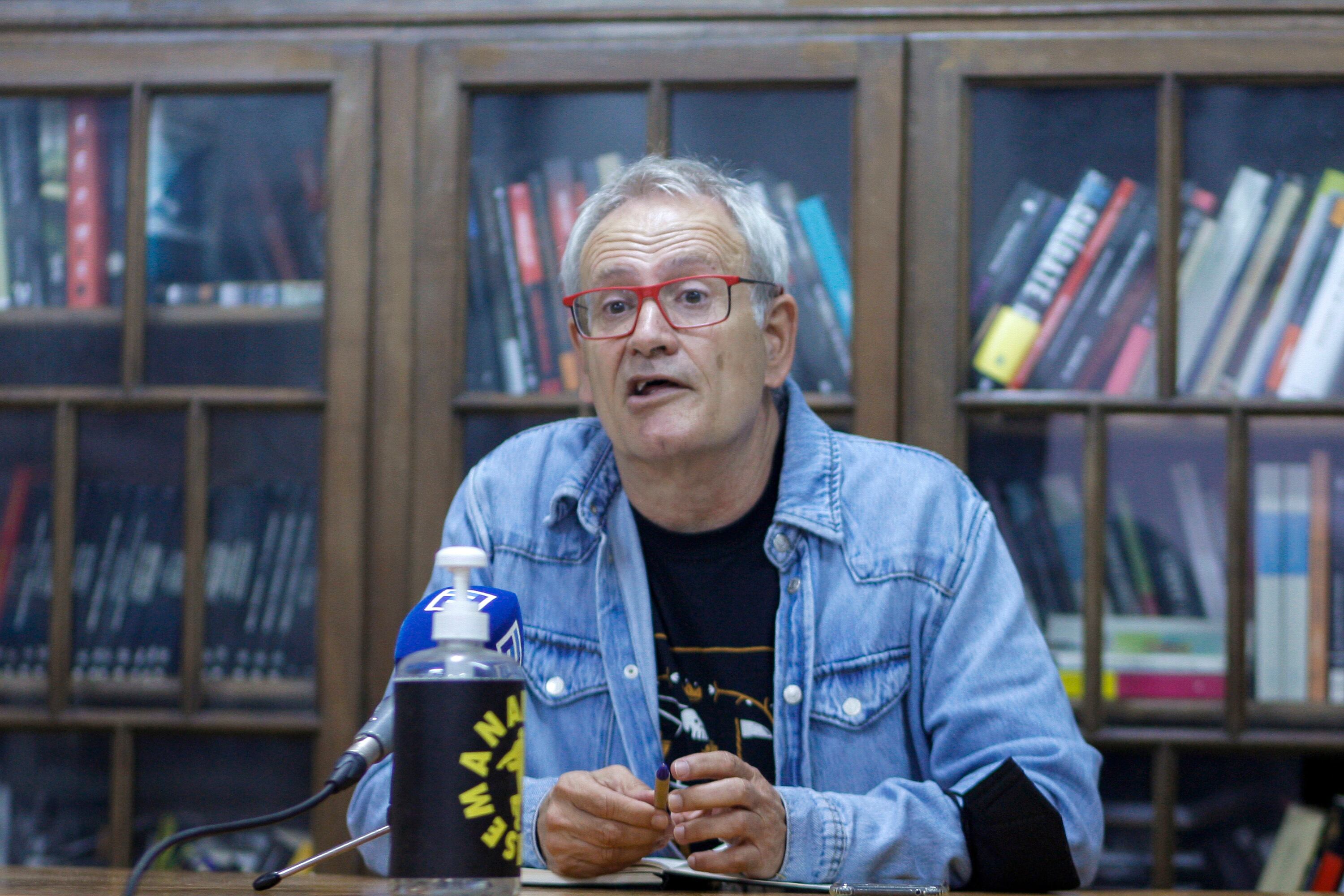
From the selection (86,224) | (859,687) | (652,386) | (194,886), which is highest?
(86,224)

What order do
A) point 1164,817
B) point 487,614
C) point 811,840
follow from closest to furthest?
point 487,614 → point 811,840 → point 1164,817

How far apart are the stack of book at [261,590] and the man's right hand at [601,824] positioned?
40.8 inches

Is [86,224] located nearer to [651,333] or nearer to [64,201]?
[64,201]

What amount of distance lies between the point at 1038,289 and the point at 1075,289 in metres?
0.06

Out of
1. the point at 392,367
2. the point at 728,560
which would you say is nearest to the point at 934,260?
the point at 728,560

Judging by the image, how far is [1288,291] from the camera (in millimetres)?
1890

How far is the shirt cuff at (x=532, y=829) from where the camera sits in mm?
1102

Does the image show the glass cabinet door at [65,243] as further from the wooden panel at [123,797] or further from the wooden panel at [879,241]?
the wooden panel at [879,241]

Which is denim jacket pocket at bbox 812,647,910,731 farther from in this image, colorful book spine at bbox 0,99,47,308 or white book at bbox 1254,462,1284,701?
colorful book spine at bbox 0,99,47,308

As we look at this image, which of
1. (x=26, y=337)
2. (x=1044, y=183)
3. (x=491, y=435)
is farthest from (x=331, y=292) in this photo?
(x=1044, y=183)

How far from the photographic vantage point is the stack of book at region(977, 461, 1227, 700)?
1.86 metres

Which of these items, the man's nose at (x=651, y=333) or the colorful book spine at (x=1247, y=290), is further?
the colorful book spine at (x=1247, y=290)

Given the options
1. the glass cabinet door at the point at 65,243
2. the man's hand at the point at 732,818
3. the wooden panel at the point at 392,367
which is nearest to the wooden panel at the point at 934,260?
the wooden panel at the point at 392,367

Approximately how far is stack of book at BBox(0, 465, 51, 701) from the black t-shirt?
1.15 metres
